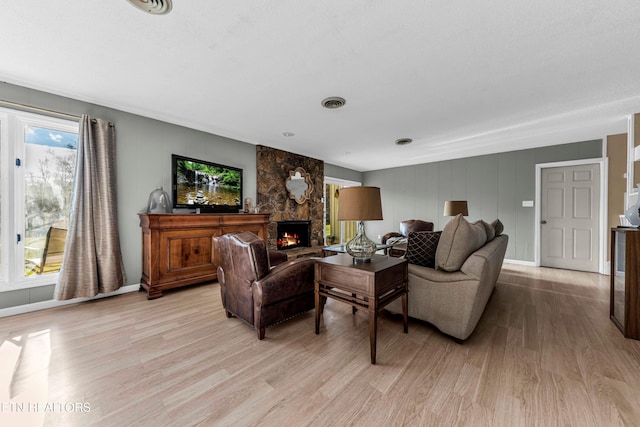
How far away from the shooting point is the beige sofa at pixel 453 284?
1.89 m

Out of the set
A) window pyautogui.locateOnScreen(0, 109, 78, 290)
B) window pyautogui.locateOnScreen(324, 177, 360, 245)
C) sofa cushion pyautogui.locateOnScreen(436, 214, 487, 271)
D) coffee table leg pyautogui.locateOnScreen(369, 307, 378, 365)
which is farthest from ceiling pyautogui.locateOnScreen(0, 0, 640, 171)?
window pyautogui.locateOnScreen(324, 177, 360, 245)

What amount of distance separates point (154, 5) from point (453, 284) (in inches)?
112

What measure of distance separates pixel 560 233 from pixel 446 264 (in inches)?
163

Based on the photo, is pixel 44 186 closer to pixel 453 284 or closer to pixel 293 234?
pixel 293 234

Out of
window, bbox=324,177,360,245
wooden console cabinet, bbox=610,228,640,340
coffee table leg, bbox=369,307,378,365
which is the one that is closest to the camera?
coffee table leg, bbox=369,307,378,365

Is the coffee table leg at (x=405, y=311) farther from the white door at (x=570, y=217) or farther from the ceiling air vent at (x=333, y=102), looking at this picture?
the white door at (x=570, y=217)

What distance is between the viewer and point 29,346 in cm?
189

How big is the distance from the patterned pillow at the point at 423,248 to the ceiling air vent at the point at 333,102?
1.71 metres

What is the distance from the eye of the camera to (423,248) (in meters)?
2.24

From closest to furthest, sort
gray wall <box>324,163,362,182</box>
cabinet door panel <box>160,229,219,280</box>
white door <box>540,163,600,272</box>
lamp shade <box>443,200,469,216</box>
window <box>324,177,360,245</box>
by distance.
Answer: cabinet door panel <box>160,229,219,280</box>, white door <box>540,163,600,272</box>, lamp shade <box>443,200,469,216</box>, gray wall <box>324,163,362,182</box>, window <box>324,177,360,245</box>

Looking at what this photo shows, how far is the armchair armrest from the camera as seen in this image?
6.53 ft

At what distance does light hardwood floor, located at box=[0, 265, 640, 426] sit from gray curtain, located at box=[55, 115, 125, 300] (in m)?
0.35

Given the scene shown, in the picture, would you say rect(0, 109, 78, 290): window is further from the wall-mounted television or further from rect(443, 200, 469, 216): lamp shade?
rect(443, 200, 469, 216): lamp shade

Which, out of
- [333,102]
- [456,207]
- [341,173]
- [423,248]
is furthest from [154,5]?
[341,173]
